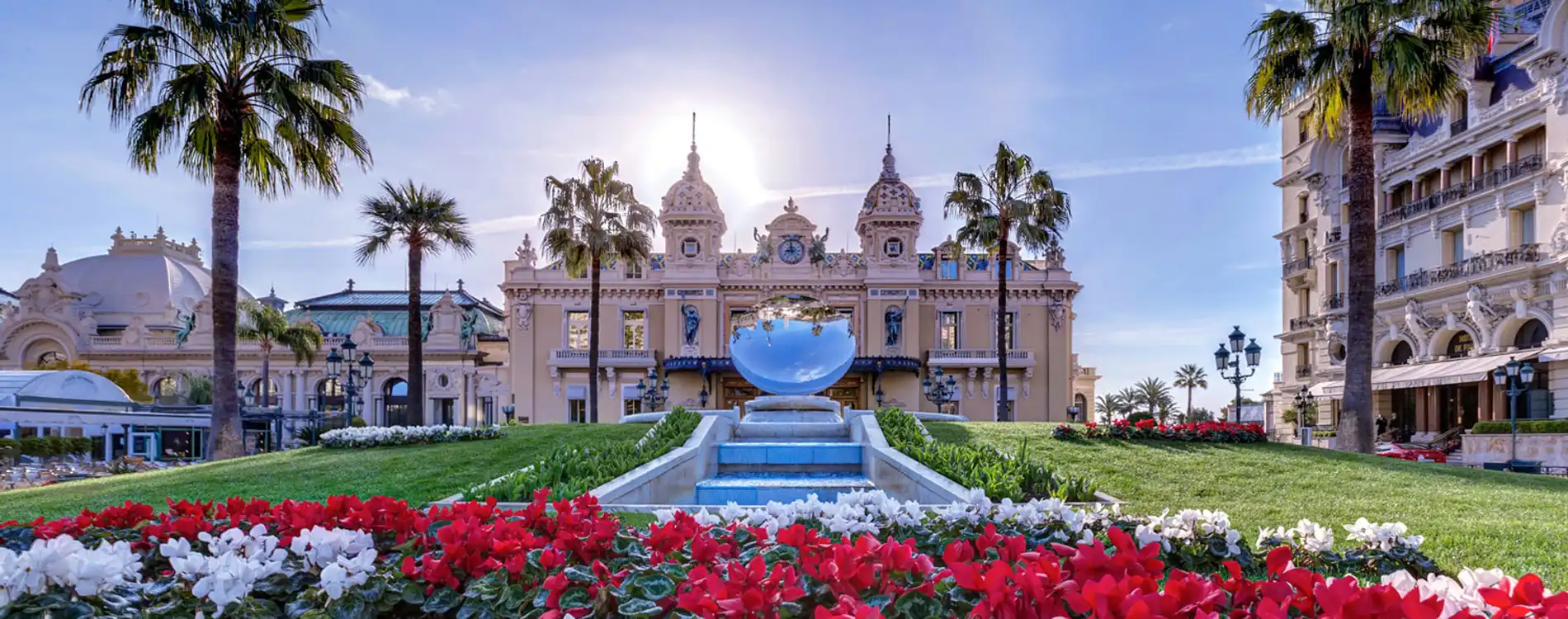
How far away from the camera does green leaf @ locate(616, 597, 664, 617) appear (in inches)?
118

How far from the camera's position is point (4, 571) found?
3.26 meters

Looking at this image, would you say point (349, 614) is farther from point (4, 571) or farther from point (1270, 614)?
point (1270, 614)

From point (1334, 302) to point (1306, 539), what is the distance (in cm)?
3642

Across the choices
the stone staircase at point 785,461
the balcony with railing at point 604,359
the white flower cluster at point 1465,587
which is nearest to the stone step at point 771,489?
the stone staircase at point 785,461

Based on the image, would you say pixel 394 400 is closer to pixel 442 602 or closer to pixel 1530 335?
pixel 1530 335

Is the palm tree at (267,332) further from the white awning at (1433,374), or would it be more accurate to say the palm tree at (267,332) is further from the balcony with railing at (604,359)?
the white awning at (1433,374)

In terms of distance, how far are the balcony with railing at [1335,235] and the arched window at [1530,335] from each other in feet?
29.0

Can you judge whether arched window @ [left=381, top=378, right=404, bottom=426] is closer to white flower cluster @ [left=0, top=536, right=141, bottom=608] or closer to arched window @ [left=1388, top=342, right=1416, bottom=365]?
arched window @ [left=1388, top=342, right=1416, bottom=365]

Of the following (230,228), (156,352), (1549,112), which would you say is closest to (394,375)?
(156,352)

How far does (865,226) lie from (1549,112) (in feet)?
78.3

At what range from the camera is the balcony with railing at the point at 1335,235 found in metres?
36.4

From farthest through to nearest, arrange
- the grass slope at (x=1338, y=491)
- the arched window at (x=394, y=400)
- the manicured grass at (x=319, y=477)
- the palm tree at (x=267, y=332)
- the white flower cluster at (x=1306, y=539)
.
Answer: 1. the arched window at (x=394, y=400)
2. the palm tree at (x=267, y=332)
3. the manicured grass at (x=319, y=477)
4. the grass slope at (x=1338, y=491)
5. the white flower cluster at (x=1306, y=539)

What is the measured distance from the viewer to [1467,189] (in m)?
30.2

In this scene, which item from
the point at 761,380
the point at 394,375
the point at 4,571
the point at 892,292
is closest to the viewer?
the point at 4,571
